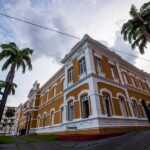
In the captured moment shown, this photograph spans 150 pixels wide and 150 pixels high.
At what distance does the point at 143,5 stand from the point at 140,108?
45.5 feet

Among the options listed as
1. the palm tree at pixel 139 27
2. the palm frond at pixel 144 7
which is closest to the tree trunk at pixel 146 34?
the palm tree at pixel 139 27

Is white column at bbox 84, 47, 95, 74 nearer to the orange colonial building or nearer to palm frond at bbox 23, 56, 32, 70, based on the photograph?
the orange colonial building

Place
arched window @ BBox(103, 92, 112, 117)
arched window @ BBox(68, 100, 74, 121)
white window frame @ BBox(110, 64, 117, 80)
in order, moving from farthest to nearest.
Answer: white window frame @ BBox(110, 64, 117, 80) < arched window @ BBox(68, 100, 74, 121) < arched window @ BBox(103, 92, 112, 117)

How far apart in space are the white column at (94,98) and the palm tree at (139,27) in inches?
450

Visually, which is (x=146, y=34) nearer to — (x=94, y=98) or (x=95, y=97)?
(x=95, y=97)

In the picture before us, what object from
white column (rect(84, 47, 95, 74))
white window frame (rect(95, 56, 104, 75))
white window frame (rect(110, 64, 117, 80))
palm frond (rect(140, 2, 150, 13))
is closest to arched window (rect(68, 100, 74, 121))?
white column (rect(84, 47, 95, 74))

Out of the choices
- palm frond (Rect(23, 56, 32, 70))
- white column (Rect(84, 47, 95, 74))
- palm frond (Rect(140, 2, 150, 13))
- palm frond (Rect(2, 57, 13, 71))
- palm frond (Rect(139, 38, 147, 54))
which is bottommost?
white column (Rect(84, 47, 95, 74))

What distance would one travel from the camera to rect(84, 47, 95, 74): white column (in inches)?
455

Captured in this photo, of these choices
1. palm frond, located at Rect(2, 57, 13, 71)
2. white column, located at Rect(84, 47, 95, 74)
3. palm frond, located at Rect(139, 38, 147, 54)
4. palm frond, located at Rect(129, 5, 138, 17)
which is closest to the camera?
white column, located at Rect(84, 47, 95, 74)

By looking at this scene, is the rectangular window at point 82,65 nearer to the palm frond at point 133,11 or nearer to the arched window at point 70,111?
the arched window at point 70,111

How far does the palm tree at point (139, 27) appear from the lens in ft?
53.5

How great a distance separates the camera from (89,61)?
12.0m

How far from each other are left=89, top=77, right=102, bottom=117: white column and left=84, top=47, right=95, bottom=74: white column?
95 centimetres

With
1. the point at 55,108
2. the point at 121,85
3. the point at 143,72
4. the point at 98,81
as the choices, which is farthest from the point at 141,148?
the point at 143,72
